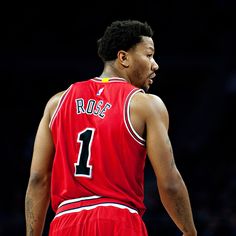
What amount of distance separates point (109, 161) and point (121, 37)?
797 mm

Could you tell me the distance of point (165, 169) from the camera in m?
3.39

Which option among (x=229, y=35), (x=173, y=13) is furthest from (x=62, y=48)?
(x=229, y=35)

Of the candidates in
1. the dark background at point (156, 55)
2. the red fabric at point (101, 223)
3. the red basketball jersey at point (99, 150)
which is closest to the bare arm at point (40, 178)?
the red basketball jersey at point (99, 150)

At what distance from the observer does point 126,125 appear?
3402mm

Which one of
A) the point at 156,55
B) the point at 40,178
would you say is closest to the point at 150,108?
the point at 40,178

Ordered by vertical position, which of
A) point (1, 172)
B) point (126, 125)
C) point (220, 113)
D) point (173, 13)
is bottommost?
point (1, 172)

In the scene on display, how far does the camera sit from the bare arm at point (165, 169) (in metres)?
3.39

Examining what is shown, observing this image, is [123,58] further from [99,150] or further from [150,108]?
[99,150]

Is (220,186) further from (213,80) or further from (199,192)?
(213,80)

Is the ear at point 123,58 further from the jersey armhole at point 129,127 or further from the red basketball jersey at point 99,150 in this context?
the jersey armhole at point 129,127

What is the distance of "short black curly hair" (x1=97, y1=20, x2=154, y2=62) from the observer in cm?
374

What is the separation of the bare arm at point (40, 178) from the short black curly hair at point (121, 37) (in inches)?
16.8

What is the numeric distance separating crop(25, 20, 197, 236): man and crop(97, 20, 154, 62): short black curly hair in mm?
249

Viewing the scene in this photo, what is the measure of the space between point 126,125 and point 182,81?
1097 cm
